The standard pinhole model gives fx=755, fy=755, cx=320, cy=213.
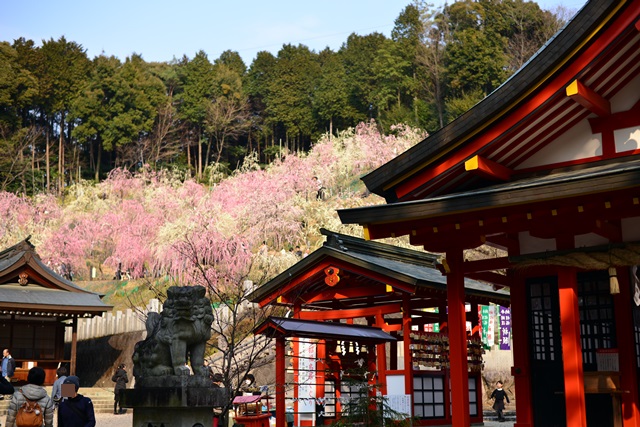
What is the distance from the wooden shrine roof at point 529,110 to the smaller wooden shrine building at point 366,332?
4319 millimetres

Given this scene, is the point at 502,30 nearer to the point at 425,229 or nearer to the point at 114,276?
the point at 114,276

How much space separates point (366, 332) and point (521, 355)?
432 cm

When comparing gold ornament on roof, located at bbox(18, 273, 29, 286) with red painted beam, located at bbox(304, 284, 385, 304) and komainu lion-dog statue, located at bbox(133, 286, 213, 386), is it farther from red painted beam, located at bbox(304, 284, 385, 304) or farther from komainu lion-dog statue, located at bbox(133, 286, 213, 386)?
komainu lion-dog statue, located at bbox(133, 286, 213, 386)

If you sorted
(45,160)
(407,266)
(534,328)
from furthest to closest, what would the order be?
1. (45,160)
2. (407,266)
3. (534,328)

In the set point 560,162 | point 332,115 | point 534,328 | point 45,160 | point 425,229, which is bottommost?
point 534,328

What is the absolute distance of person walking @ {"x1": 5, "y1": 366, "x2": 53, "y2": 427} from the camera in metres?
7.85

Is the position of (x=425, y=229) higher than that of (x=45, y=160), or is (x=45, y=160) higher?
(x=45, y=160)

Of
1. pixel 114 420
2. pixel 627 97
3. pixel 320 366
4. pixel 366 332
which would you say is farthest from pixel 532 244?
pixel 114 420

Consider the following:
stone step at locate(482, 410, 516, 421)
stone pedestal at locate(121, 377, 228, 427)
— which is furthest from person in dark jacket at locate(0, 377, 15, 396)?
stone step at locate(482, 410, 516, 421)

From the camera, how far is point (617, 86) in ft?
31.7

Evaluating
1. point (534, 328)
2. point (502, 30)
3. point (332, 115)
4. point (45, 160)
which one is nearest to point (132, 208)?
point (45, 160)

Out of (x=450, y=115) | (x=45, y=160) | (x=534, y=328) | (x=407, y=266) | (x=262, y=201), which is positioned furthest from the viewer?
(x=45, y=160)

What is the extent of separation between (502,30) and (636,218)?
48.5 m

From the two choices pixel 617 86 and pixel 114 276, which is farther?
pixel 114 276
